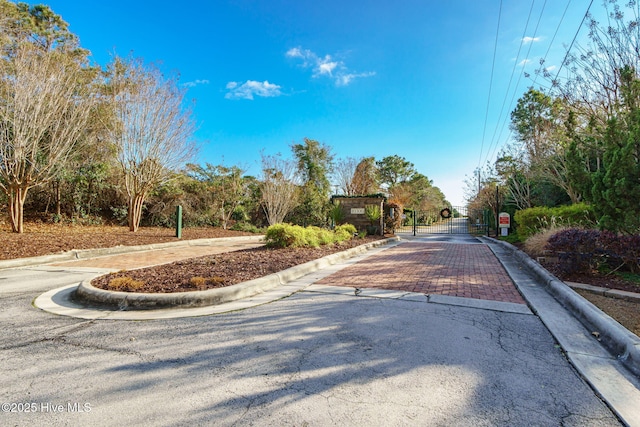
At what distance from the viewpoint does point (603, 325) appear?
10.8ft

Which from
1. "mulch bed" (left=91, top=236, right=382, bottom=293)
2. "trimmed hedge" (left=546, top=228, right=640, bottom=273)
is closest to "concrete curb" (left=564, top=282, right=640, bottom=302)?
"trimmed hedge" (left=546, top=228, right=640, bottom=273)

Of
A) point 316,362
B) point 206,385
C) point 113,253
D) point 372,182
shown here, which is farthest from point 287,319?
point 372,182

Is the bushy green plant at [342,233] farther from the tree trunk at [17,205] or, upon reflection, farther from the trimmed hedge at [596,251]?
the tree trunk at [17,205]

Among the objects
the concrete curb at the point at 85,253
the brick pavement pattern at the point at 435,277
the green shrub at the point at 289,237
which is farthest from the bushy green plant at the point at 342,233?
the concrete curb at the point at 85,253

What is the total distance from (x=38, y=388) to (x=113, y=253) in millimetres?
8282

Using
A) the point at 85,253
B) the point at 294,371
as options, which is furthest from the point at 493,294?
the point at 85,253

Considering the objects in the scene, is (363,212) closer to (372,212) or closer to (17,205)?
(372,212)

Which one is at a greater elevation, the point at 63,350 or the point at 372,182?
the point at 372,182

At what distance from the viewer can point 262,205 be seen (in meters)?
20.0

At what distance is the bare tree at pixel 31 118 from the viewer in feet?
32.3

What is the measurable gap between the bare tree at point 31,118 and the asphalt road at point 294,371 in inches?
352

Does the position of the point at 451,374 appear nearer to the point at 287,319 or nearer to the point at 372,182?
the point at 287,319

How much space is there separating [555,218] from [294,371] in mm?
10309

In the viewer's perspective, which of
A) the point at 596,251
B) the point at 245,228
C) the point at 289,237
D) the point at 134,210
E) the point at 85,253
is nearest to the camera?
the point at 596,251
